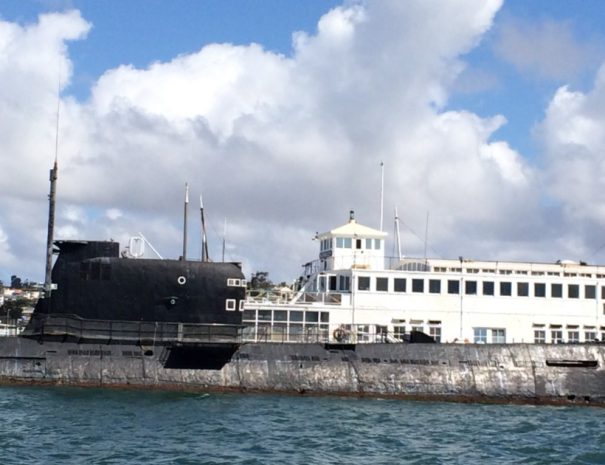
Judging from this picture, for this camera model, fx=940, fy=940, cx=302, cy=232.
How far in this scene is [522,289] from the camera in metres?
44.8

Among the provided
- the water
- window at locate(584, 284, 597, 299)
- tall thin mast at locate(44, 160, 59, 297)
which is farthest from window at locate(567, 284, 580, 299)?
tall thin mast at locate(44, 160, 59, 297)

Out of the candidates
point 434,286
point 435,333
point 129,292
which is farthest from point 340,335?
Answer: point 129,292

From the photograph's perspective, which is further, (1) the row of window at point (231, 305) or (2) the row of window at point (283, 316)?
(2) the row of window at point (283, 316)

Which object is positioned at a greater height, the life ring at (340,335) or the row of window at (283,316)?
the row of window at (283,316)

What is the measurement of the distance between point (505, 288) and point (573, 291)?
3.51 metres

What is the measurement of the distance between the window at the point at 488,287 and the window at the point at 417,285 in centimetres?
299

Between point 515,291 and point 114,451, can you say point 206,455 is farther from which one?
point 515,291

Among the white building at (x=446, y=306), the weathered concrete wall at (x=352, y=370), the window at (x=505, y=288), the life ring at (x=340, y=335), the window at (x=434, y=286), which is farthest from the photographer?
the window at (x=505, y=288)

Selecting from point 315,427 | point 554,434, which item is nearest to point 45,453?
point 315,427

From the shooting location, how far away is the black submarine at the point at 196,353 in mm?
37469

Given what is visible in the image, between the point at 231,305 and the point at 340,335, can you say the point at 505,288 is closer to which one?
the point at 340,335

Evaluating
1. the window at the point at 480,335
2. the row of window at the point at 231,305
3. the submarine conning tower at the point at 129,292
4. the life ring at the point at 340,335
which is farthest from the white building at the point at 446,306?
the submarine conning tower at the point at 129,292

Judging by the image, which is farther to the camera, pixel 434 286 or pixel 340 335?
pixel 434 286

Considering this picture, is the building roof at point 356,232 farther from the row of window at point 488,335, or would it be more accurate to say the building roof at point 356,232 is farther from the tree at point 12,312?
the tree at point 12,312
